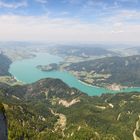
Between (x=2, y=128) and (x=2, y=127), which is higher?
(x=2, y=127)

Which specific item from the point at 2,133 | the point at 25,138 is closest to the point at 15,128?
the point at 25,138

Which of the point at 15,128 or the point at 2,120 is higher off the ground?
the point at 2,120

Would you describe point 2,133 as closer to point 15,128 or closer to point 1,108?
point 1,108

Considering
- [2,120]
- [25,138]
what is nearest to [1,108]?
[2,120]

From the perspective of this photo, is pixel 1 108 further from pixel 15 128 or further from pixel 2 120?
pixel 15 128

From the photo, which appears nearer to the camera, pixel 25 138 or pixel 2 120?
pixel 2 120

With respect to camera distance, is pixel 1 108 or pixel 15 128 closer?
pixel 1 108

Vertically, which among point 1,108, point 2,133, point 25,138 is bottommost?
point 25,138
